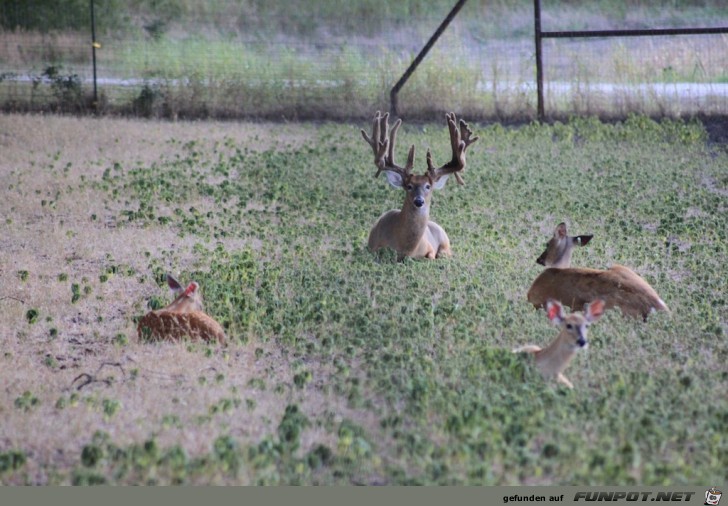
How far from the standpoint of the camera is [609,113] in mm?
18375

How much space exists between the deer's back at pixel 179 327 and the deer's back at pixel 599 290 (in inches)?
90.3

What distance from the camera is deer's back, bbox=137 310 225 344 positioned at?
7.58m

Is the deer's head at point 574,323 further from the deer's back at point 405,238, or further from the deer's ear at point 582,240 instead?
the deer's back at point 405,238

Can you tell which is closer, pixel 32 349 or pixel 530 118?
pixel 32 349

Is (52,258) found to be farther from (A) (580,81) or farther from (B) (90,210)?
(A) (580,81)

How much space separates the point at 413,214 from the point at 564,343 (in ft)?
13.2

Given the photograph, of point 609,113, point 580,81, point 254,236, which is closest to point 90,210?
point 254,236

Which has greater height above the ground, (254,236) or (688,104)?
(688,104)

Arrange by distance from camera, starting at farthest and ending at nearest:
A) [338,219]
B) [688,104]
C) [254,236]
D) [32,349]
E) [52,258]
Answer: [688,104] < [338,219] < [254,236] < [52,258] < [32,349]

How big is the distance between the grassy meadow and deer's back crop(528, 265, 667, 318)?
0.53ft

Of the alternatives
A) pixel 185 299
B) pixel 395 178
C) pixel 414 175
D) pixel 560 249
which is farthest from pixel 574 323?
pixel 395 178

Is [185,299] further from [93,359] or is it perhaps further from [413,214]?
[413,214]

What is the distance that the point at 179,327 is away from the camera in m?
7.61

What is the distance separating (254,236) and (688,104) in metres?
9.45
